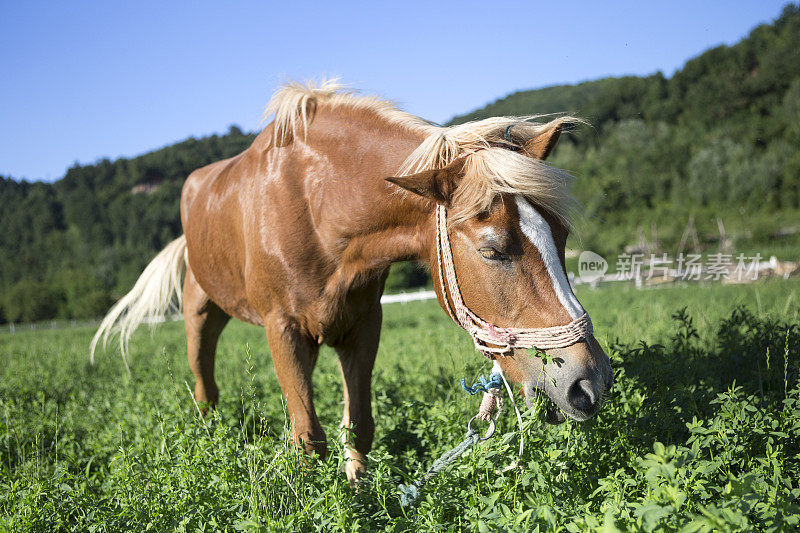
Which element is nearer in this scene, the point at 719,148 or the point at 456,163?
the point at 456,163

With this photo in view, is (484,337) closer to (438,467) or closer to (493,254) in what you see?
(493,254)

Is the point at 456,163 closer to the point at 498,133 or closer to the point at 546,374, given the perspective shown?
the point at 498,133

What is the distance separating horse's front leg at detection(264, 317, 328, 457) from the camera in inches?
114

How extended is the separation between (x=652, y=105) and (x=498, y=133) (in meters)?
73.6

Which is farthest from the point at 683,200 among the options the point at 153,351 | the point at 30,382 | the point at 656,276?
the point at 30,382

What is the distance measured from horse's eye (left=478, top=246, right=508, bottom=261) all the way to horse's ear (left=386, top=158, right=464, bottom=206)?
0.30 m

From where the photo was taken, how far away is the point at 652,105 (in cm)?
6556

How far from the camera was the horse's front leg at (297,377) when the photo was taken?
291cm

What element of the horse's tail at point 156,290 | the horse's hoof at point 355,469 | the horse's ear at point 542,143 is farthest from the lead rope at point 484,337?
the horse's tail at point 156,290

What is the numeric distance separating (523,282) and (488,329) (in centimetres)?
27

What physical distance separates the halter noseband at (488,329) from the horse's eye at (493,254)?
0.67 ft

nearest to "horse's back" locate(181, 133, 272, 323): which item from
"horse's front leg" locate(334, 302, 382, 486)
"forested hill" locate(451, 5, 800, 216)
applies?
"horse's front leg" locate(334, 302, 382, 486)

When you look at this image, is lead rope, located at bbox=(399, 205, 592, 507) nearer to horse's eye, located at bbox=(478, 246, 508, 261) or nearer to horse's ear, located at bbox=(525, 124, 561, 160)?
horse's eye, located at bbox=(478, 246, 508, 261)

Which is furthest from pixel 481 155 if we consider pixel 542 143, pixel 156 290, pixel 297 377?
pixel 156 290
